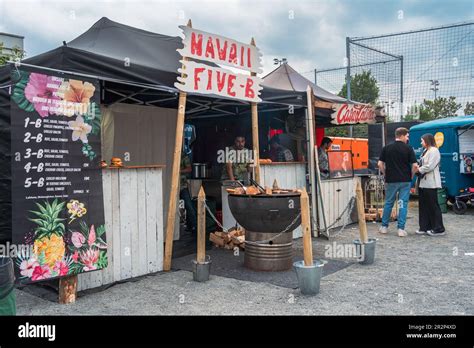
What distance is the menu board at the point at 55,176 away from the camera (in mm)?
4199

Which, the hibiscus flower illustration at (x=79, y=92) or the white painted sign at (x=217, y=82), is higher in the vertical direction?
the white painted sign at (x=217, y=82)

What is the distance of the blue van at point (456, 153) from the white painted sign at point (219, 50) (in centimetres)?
753

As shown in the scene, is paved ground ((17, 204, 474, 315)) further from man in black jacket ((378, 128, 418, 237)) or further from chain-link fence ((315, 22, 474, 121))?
chain-link fence ((315, 22, 474, 121))

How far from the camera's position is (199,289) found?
5113 millimetres

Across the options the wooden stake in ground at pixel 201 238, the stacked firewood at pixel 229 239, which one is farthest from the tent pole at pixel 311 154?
the wooden stake in ground at pixel 201 238

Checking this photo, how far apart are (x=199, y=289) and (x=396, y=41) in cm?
1239

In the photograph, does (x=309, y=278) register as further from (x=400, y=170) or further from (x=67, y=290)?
(x=400, y=170)

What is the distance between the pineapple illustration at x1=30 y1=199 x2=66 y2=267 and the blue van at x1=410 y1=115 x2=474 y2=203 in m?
10.8

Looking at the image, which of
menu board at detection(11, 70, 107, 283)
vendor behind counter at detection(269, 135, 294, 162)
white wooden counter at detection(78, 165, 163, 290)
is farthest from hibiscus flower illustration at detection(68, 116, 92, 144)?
vendor behind counter at detection(269, 135, 294, 162)

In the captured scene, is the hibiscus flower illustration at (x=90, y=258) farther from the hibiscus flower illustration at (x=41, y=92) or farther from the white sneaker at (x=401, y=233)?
the white sneaker at (x=401, y=233)

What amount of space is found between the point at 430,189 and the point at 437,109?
20.4 meters

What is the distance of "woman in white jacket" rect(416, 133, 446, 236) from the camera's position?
842cm
